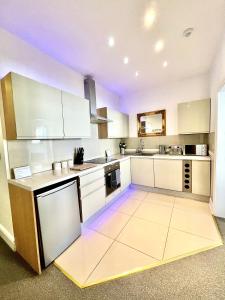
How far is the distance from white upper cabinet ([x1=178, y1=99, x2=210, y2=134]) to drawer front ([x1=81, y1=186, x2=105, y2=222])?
2.19 m

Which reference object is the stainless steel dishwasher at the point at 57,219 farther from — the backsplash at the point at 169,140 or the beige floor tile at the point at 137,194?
the backsplash at the point at 169,140

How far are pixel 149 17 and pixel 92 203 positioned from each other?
2452 millimetres

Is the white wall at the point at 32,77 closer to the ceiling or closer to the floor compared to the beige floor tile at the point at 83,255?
closer to the ceiling

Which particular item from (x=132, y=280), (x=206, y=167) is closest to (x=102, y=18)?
(x=132, y=280)

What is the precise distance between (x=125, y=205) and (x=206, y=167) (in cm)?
172

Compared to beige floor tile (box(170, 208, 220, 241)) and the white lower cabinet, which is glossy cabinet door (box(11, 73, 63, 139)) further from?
beige floor tile (box(170, 208, 220, 241))

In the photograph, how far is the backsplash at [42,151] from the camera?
171cm

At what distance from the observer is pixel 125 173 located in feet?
10.5

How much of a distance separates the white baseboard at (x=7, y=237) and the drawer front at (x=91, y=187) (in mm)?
975

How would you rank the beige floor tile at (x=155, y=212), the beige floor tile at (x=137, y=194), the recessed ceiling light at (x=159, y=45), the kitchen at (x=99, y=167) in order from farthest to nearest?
the beige floor tile at (x=137, y=194), the beige floor tile at (x=155, y=212), the recessed ceiling light at (x=159, y=45), the kitchen at (x=99, y=167)

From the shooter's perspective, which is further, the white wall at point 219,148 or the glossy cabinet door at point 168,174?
the glossy cabinet door at point 168,174

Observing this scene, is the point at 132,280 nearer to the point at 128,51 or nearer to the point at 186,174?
the point at 186,174

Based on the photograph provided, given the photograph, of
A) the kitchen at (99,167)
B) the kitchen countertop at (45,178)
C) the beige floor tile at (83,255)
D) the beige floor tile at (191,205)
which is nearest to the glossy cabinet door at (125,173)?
Result: the kitchen at (99,167)

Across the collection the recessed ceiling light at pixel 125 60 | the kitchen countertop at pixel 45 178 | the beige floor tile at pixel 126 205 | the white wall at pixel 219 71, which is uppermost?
the recessed ceiling light at pixel 125 60
